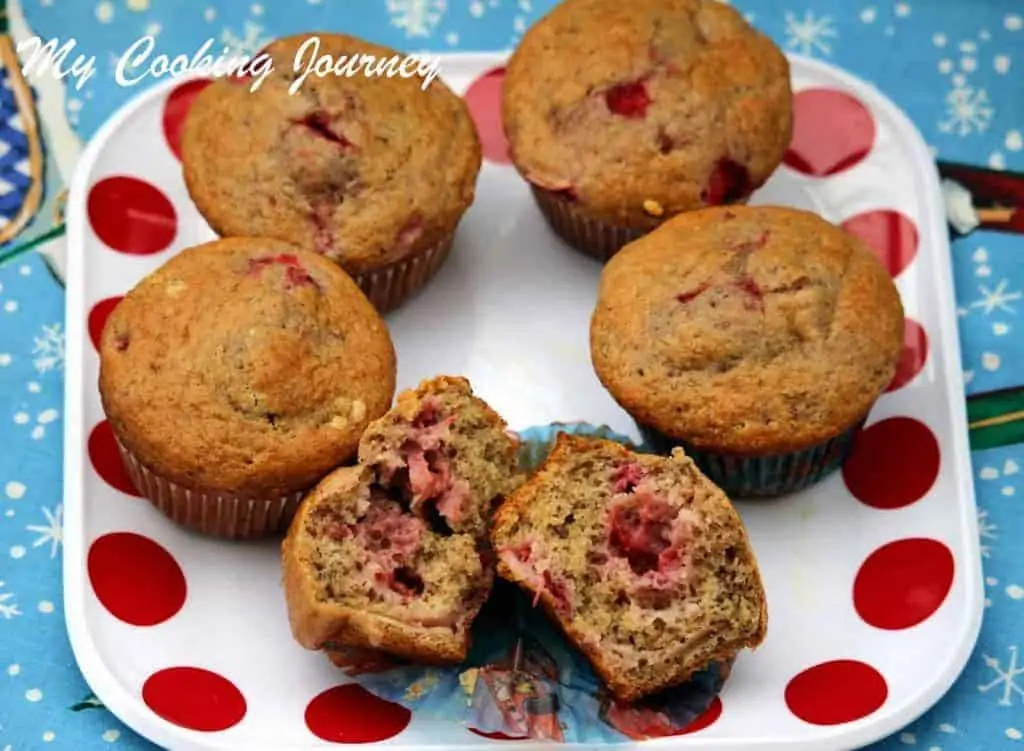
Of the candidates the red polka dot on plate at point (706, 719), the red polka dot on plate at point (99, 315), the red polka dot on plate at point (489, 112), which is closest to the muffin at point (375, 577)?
the red polka dot on plate at point (706, 719)

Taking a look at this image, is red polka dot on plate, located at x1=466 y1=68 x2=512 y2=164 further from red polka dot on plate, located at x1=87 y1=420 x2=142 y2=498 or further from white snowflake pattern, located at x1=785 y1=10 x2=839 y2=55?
red polka dot on plate, located at x1=87 y1=420 x2=142 y2=498

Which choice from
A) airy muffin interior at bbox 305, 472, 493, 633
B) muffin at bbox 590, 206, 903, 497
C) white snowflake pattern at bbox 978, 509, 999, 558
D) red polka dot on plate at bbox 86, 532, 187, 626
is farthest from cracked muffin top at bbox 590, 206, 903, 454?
red polka dot on plate at bbox 86, 532, 187, 626

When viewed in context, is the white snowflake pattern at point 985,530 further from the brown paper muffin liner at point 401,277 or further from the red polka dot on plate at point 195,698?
the red polka dot on plate at point 195,698

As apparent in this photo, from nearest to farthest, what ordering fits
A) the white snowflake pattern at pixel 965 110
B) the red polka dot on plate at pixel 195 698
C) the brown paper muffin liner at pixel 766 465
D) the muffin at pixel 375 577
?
the muffin at pixel 375 577 < the red polka dot on plate at pixel 195 698 < the brown paper muffin liner at pixel 766 465 < the white snowflake pattern at pixel 965 110

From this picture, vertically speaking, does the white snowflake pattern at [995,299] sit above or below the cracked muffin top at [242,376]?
below

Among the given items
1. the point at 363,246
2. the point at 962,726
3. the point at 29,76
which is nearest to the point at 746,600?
the point at 962,726
